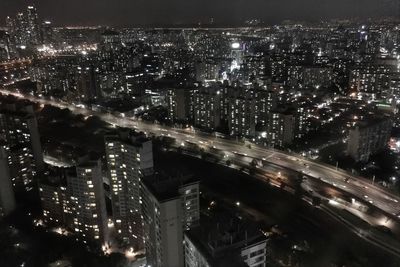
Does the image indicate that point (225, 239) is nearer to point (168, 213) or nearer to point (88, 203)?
point (168, 213)

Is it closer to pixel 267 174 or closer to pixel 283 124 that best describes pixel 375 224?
pixel 267 174

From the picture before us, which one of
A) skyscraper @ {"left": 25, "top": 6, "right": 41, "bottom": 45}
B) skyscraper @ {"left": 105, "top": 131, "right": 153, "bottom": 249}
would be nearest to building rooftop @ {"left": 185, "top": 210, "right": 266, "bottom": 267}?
skyscraper @ {"left": 105, "top": 131, "right": 153, "bottom": 249}

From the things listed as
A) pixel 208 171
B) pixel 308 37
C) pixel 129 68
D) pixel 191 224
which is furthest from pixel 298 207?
pixel 308 37

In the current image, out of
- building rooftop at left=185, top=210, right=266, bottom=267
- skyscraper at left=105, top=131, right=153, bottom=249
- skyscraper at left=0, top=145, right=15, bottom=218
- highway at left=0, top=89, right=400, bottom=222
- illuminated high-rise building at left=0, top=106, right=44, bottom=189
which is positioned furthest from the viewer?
illuminated high-rise building at left=0, top=106, right=44, bottom=189

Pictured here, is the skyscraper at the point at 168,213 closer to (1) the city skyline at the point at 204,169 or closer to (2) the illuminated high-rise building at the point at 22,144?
(1) the city skyline at the point at 204,169

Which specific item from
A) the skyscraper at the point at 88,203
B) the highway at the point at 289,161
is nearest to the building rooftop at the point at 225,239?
the skyscraper at the point at 88,203

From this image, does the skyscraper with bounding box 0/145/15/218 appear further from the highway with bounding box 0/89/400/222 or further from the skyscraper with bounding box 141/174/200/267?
the highway with bounding box 0/89/400/222
